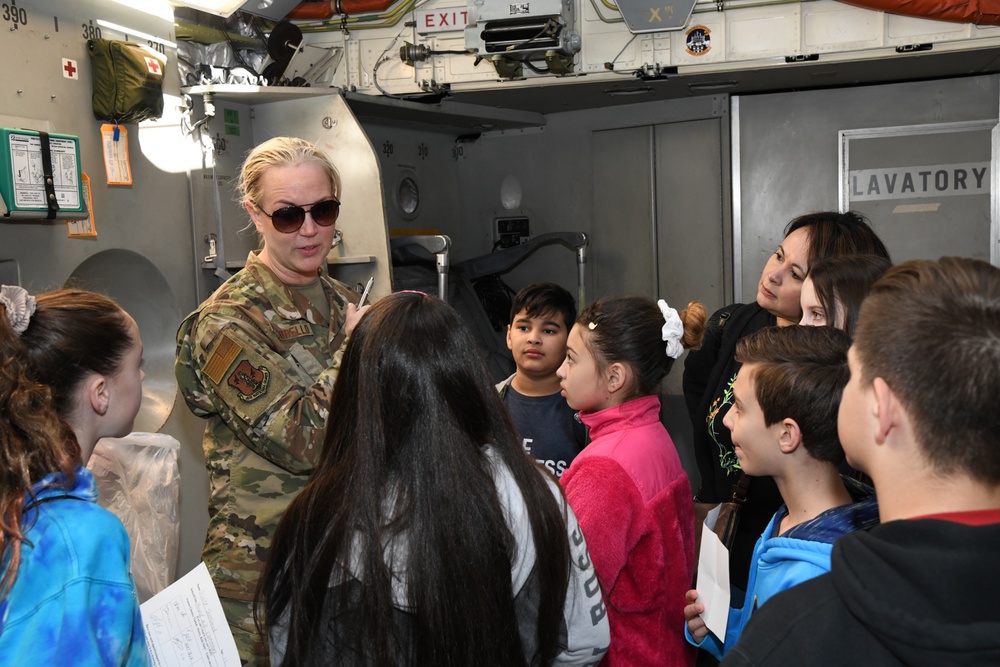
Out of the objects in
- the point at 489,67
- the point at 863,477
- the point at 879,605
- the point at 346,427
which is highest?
the point at 489,67

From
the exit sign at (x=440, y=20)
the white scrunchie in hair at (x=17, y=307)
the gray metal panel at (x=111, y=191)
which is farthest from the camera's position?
the exit sign at (x=440, y=20)

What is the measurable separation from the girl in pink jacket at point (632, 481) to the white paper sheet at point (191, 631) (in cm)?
80

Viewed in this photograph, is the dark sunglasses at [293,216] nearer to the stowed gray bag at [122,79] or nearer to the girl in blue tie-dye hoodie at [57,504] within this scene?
the girl in blue tie-dye hoodie at [57,504]

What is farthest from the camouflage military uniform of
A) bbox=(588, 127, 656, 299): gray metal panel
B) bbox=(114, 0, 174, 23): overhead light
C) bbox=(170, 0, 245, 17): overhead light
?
bbox=(588, 127, 656, 299): gray metal panel

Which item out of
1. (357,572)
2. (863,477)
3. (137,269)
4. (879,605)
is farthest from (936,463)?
(137,269)

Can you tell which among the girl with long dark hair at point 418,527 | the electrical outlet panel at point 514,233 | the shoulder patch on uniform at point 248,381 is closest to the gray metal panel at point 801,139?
the electrical outlet panel at point 514,233

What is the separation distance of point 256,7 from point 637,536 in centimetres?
351

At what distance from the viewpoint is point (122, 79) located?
324cm

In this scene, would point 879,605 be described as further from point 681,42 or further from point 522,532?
point 681,42

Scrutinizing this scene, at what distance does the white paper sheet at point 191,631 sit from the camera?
4.79ft

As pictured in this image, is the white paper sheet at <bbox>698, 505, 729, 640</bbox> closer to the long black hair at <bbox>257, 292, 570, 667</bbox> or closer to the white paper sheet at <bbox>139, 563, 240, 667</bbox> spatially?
the long black hair at <bbox>257, 292, 570, 667</bbox>

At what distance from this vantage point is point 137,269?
11.7 feet

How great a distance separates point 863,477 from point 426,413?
41.2 inches

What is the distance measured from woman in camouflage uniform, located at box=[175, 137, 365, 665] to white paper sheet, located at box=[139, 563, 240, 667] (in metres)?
0.51
